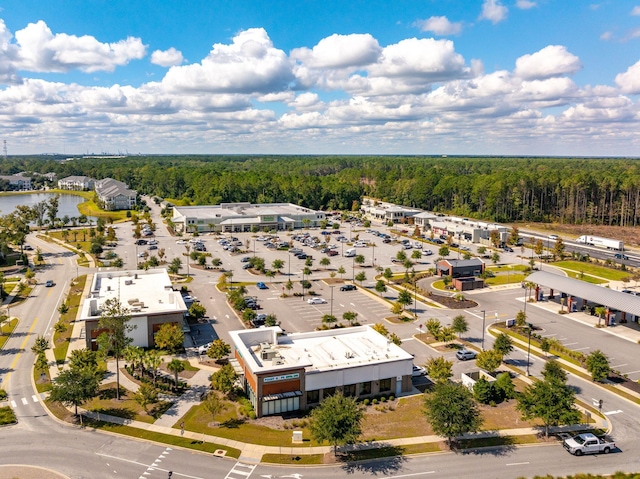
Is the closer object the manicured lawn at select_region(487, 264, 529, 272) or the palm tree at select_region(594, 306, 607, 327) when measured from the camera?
the palm tree at select_region(594, 306, 607, 327)

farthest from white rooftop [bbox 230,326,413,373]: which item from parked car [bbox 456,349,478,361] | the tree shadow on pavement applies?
parked car [bbox 456,349,478,361]

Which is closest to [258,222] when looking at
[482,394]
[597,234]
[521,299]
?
[521,299]

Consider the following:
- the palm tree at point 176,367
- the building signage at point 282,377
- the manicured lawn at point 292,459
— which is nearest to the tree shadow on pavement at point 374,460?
the manicured lawn at point 292,459

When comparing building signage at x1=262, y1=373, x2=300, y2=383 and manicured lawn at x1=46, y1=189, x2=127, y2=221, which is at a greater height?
manicured lawn at x1=46, y1=189, x2=127, y2=221

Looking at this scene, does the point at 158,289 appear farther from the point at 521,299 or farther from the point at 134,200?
the point at 134,200

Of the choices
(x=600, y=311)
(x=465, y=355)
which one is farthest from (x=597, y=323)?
(x=465, y=355)

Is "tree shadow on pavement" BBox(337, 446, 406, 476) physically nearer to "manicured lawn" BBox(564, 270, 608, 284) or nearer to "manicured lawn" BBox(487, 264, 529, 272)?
"manicured lawn" BBox(564, 270, 608, 284)

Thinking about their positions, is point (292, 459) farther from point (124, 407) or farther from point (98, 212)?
point (98, 212)

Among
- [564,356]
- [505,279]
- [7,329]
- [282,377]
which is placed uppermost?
[282,377]
